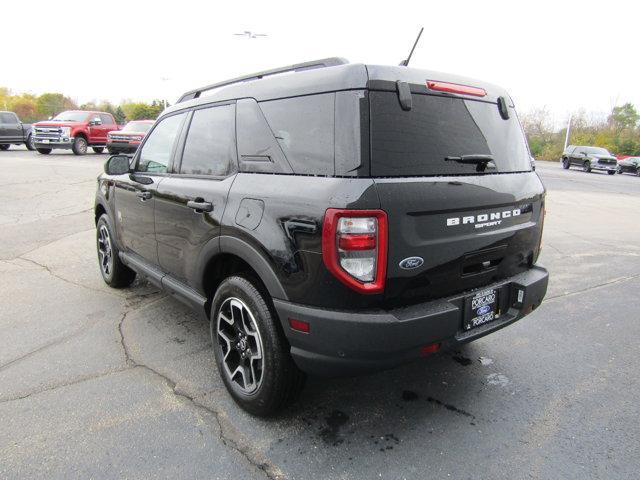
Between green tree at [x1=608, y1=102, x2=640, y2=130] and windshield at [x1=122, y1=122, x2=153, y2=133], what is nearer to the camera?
windshield at [x1=122, y1=122, x2=153, y2=133]

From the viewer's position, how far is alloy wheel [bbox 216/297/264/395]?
263 cm

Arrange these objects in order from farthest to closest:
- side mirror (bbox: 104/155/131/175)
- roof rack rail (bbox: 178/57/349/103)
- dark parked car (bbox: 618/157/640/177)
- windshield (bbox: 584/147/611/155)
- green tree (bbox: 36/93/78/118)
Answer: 1. green tree (bbox: 36/93/78/118)
2. dark parked car (bbox: 618/157/640/177)
3. windshield (bbox: 584/147/611/155)
4. side mirror (bbox: 104/155/131/175)
5. roof rack rail (bbox: 178/57/349/103)

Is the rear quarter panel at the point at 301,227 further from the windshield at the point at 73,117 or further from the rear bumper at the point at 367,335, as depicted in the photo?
the windshield at the point at 73,117

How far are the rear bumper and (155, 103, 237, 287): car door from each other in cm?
87

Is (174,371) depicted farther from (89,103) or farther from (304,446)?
(89,103)

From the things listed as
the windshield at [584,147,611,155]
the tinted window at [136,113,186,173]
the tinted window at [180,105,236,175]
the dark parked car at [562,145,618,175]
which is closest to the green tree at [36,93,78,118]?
the dark parked car at [562,145,618,175]

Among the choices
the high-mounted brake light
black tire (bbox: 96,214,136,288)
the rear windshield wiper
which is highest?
the high-mounted brake light

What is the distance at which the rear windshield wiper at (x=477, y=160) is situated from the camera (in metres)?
2.48

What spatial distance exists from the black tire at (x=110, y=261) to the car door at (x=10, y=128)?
75.4 ft

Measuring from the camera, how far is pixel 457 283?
2.45 metres

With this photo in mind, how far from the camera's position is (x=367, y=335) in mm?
2115

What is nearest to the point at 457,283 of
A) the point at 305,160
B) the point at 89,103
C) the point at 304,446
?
the point at 305,160

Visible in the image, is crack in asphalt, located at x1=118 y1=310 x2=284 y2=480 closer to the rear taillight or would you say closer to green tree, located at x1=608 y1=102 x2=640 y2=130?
the rear taillight

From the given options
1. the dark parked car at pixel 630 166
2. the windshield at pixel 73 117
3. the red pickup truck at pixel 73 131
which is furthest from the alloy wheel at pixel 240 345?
the dark parked car at pixel 630 166
